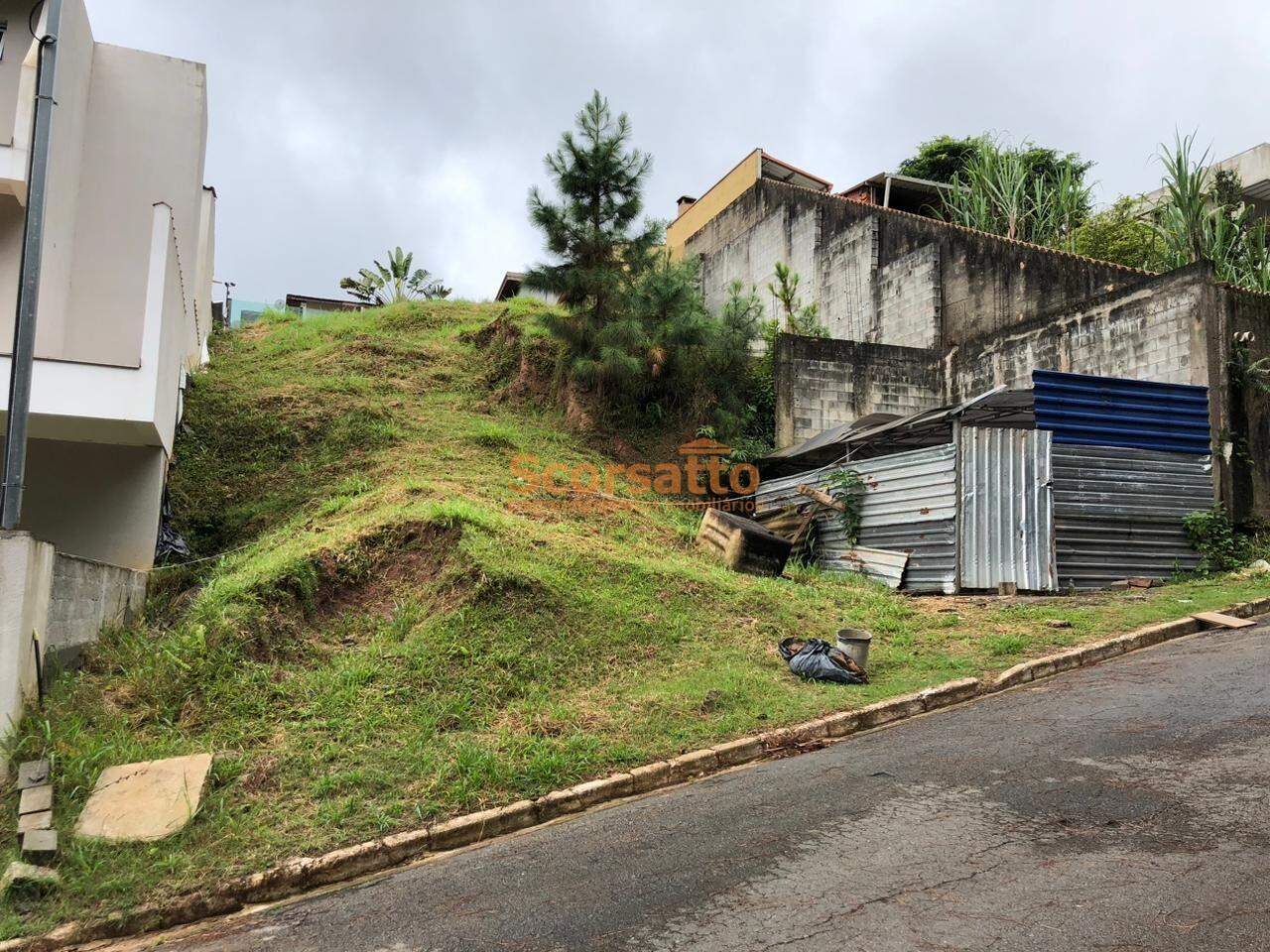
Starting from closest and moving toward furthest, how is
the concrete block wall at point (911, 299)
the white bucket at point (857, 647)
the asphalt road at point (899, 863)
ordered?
1. the asphalt road at point (899, 863)
2. the white bucket at point (857, 647)
3. the concrete block wall at point (911, 299)

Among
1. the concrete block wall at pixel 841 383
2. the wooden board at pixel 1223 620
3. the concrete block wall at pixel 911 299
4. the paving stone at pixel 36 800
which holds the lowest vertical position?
the paving stone at pixel 36 800

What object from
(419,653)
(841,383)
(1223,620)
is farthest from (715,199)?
(419,653)

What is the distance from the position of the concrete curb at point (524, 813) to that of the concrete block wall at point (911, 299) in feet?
34.0

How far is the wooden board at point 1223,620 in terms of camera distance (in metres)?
7.99

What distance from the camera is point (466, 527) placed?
8203mm

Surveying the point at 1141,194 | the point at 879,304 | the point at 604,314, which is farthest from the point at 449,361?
the point at 1141,194

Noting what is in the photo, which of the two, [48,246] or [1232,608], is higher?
[48,246]

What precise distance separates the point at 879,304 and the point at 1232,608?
35.1 feet

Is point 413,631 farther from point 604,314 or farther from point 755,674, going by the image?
point 604,314

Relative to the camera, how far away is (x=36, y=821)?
4.34 meters

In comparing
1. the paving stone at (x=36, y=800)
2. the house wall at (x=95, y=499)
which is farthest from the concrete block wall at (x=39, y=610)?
the house wall at (x=95, y=499)

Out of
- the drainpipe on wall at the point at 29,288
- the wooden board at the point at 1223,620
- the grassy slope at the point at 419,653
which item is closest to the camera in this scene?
the grassy slope at the point at 419,653

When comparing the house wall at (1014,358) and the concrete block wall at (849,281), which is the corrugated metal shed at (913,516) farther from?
the concrete block wall at (849,281)

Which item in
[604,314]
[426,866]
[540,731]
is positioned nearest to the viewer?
[426,866]
